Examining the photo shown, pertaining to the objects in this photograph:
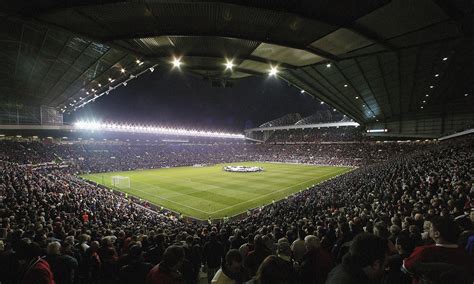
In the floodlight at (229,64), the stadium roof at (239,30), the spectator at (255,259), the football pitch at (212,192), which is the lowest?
the football pitch at (212,192)

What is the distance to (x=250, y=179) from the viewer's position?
41031mm

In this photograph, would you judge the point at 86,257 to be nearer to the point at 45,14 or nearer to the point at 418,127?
the point at 45,14

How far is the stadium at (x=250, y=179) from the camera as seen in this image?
3725 millimetres

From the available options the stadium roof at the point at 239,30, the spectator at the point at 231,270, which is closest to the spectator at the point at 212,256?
the spectator at the point at 231,270

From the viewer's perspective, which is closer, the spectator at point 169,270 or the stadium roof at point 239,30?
the spectator at point 169,270

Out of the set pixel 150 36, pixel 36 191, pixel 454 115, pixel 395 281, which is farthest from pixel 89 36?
pixel 454 115

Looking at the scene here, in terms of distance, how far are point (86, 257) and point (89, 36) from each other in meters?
6.53

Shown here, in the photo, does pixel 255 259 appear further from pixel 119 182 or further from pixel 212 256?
pixel 119 182

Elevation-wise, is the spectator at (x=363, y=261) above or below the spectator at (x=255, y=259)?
above

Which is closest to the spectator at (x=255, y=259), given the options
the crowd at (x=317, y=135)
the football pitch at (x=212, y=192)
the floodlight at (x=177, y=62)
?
the floodlight at (x=177, y=62)

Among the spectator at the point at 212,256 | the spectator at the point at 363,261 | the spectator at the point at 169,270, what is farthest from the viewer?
the spectator at the point at 212,256

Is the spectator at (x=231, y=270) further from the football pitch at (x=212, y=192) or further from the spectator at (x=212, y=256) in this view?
the football pitch at (x=212, y=192)

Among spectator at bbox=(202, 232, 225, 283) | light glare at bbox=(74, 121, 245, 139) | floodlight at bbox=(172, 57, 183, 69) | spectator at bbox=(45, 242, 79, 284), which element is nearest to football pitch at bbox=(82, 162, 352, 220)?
light glare at bbox=(74, 121, 245, 139)

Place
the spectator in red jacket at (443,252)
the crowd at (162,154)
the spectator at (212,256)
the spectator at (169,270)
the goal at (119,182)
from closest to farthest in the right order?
the spectator in red jacket at (443,252), the spectator at (169,270), the spectator at (212,256), the goal at (119,182), the crowd at (162,154)
